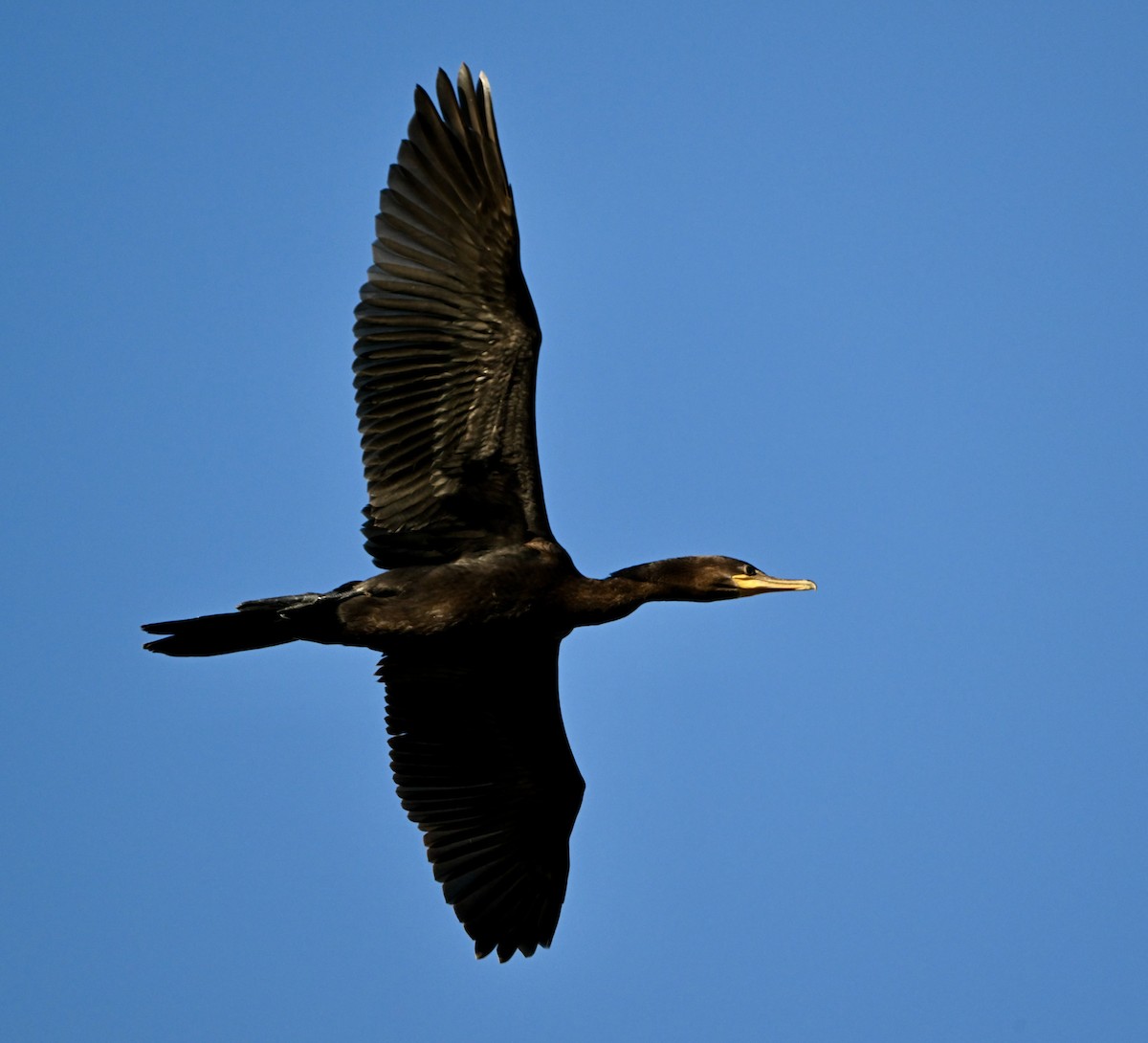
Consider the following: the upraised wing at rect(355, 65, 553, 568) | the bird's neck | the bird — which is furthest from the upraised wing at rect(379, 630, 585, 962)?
the upraised wing at rect(355, 65, 553, 568)

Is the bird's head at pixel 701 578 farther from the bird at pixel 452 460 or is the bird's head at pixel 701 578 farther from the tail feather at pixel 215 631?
the tail feather at pixel 215 631

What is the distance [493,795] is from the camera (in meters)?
9.78

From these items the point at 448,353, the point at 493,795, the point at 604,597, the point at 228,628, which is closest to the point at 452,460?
the point at 448,353

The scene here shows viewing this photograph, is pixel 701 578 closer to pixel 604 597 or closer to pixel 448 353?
pixel 604 597

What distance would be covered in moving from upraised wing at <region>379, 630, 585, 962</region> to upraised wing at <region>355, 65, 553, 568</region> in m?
1.03

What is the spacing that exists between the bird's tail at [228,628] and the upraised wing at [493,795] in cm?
105

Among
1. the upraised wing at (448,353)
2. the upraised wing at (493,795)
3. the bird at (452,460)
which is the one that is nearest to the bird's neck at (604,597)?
the bird at (452,460)

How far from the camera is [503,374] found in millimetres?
8773

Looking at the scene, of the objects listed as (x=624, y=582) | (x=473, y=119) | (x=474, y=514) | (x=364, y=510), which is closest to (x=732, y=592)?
(x=624, y=582)

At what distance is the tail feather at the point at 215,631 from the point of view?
855 centimetres

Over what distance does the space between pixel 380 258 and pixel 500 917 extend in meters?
3.69

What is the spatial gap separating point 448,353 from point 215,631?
179cm

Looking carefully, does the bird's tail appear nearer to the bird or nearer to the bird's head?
the bird

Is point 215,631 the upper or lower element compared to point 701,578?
lower
